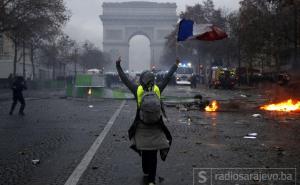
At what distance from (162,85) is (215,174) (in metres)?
1.59

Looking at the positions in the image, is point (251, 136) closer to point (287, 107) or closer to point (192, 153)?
point (192, 153)

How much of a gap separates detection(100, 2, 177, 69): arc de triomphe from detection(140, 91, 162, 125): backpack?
123 metres

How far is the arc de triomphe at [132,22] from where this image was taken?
13088 centimetres

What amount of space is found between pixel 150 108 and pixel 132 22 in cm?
12753

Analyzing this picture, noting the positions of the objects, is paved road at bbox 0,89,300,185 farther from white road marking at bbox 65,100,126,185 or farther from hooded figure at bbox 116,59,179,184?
hooded figure at bbox 116,59,179,184

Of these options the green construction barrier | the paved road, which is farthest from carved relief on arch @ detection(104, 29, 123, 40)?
the paved road

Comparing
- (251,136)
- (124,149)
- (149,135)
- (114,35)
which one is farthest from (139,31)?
(149,135)

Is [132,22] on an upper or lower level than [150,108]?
upper

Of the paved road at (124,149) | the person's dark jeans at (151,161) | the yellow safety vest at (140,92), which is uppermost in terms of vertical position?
the yellow safety vest at (140,92)

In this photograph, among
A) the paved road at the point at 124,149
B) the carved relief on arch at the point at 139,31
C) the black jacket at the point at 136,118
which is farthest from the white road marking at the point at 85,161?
the carved relief on arch at the point at 139,31

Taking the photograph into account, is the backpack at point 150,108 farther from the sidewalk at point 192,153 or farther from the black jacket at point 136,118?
the sidewalk at point 192,153

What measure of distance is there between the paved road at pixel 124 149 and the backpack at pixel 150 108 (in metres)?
1.03

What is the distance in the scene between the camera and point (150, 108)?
24.6ft

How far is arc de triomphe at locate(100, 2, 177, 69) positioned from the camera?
131 m
